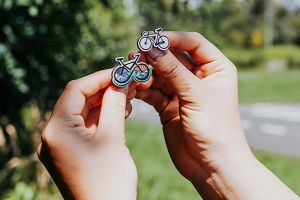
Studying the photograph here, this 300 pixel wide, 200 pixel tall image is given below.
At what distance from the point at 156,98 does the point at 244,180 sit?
0.42 metres

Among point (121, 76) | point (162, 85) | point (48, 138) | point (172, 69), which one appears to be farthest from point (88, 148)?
point (162, 85)

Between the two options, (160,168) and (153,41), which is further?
(160,168)

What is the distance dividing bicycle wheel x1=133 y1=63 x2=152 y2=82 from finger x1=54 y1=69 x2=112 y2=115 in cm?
10

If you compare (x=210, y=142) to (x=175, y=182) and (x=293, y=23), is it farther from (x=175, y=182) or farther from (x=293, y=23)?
(x=293, y=23)

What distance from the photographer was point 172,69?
1688 mm

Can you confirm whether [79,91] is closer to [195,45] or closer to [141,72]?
[141,72]

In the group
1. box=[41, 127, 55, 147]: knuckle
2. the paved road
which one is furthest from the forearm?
the paved road

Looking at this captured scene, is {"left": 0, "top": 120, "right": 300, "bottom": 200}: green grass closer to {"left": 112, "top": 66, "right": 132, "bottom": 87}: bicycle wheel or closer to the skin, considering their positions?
the skin

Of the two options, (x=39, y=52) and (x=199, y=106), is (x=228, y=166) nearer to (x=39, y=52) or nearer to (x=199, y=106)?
(x=199, y=106)

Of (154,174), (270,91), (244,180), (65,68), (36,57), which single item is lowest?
(270,91)

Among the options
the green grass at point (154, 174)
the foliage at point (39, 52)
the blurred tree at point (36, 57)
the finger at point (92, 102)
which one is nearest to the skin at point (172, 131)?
the finger at point (92, 102)

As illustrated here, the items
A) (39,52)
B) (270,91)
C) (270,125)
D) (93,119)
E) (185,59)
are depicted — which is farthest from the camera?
(270,91)

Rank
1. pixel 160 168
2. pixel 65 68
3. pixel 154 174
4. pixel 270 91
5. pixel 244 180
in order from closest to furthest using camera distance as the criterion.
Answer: pixel 244 180
pixel 65 68
pixel 154 174
pixel 160 168
pixel 270 91

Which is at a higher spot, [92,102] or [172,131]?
[92,102]
